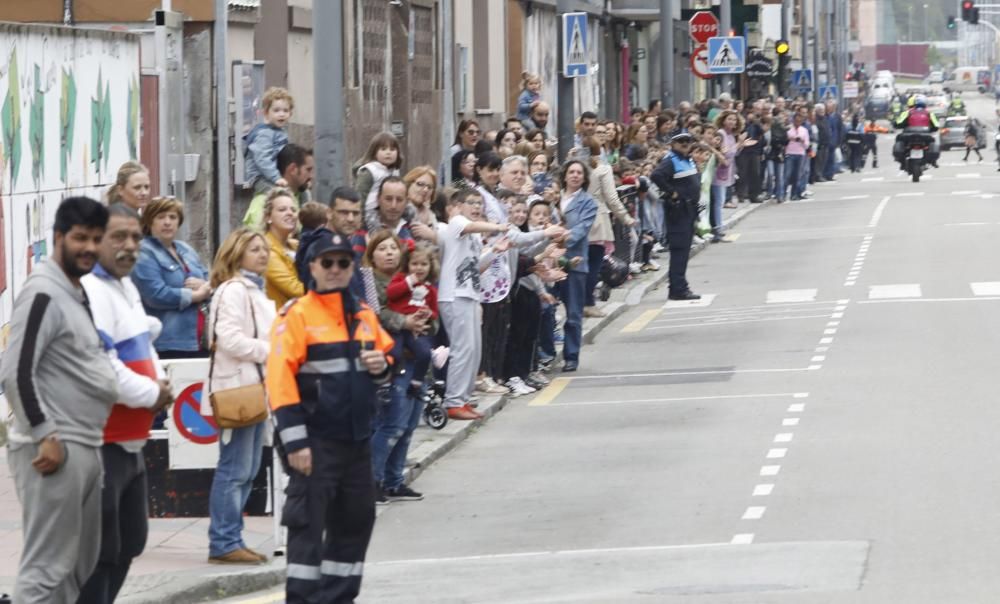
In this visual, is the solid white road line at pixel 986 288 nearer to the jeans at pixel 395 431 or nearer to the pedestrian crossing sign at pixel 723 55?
the jeans at pixel 395 431

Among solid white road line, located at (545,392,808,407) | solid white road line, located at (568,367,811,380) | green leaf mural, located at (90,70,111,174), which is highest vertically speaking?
green leaf mural, located at (90,70,111,174)

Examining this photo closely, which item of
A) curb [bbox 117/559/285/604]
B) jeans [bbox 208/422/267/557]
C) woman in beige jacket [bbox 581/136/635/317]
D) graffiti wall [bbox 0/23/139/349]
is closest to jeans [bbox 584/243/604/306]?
woman in beige jacket [bbox 581/136/635/317]

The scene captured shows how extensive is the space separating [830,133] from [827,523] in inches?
1693

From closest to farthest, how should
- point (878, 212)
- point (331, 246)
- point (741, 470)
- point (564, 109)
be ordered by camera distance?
point (331, 246) < point (741, 470) < point (564, 109) < point (878, 212)

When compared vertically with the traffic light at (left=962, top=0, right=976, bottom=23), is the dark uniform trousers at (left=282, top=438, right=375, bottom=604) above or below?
below

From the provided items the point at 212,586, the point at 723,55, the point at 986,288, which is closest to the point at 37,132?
the point at 212,586

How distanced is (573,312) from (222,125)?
339 cm

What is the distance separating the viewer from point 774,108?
4384 cm

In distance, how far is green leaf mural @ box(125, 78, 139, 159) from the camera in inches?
674

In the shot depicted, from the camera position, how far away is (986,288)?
2462cm

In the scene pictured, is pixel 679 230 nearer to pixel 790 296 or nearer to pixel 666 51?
pixel 790 296

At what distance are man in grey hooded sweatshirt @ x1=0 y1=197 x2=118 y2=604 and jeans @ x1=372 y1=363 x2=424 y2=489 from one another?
494 cm

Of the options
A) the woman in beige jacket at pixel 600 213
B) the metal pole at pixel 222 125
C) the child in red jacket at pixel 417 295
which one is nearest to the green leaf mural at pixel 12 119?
the child in red jacket at pixel 417 295

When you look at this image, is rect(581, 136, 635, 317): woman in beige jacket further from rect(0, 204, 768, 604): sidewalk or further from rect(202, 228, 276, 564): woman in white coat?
rect(202, 228, 276, 564): woman in white coat
